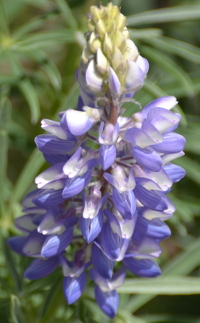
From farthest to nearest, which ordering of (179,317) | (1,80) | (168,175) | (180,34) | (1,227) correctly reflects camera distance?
(180,34)
(1,80)
(179,317)
(1,227)
(168,175)

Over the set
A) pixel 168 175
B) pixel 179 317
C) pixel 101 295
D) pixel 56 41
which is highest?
pixel 56 41

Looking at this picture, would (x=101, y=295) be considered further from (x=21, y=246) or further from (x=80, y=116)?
(x=80, y=116)

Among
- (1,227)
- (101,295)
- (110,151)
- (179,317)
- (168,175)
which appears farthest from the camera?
(179,317)

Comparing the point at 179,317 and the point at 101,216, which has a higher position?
the point at 101,216

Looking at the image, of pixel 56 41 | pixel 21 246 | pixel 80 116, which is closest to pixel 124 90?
pixel 80 116

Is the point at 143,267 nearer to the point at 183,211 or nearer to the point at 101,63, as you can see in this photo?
the point at 101,63

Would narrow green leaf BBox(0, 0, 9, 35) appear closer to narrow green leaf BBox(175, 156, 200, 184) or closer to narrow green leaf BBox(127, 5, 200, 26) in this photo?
narrow green leaf BBox(127, 5, 200, 26)

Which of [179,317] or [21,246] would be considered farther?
[179,317]
